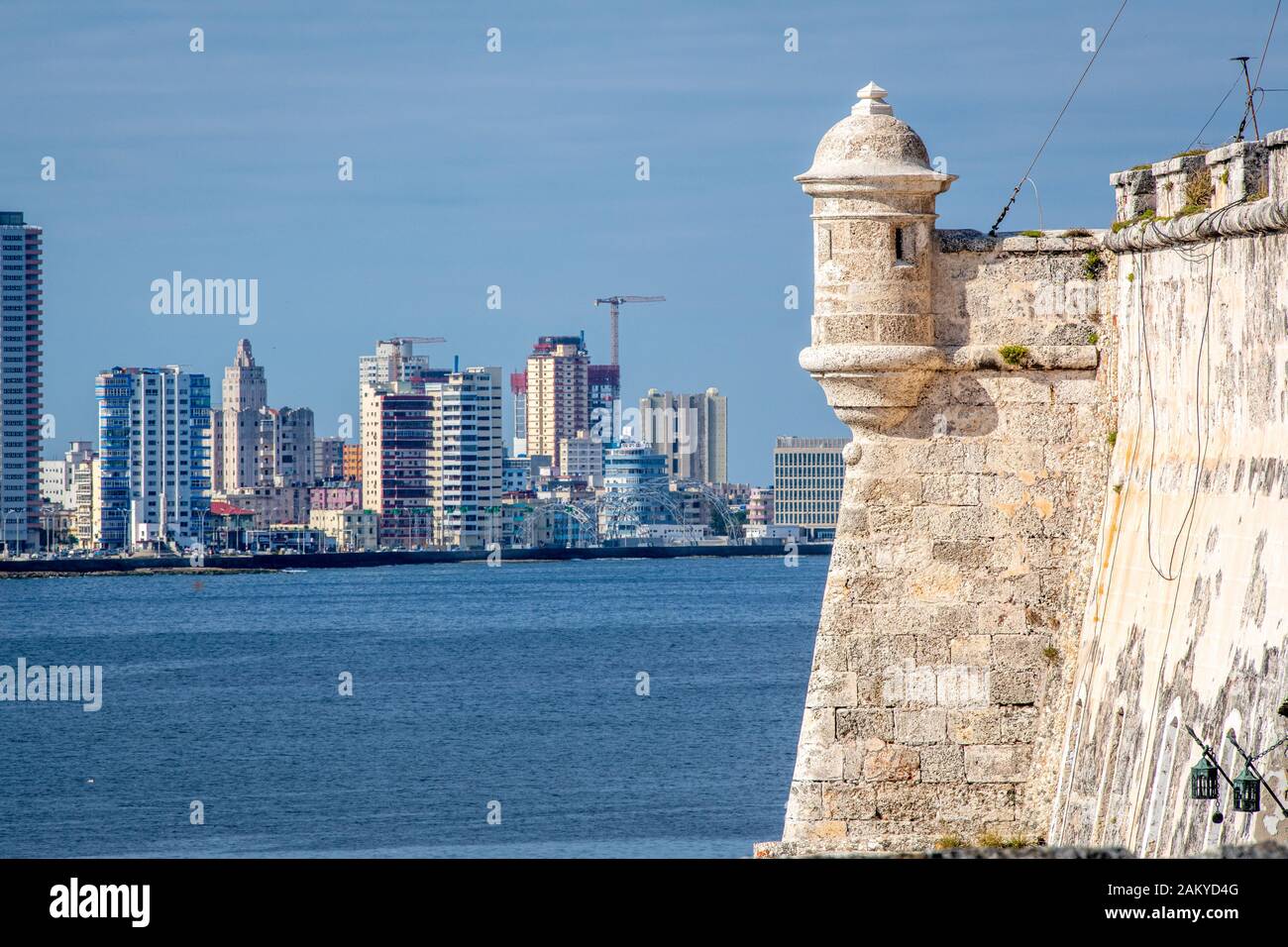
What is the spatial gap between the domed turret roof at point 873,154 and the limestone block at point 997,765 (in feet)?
11.1

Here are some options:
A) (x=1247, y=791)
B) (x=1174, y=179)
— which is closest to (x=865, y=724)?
(x=1174, y=179)

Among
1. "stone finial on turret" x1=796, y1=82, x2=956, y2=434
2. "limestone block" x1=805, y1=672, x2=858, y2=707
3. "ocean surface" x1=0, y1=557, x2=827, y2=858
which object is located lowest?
"ocean surface" x1=0, y1=557, x2=827, y2=858

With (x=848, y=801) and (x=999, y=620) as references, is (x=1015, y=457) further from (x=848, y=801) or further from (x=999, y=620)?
(x=848, y=801)

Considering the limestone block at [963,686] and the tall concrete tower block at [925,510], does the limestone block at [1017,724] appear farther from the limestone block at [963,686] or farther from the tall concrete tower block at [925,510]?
the limestone block at [963,686]

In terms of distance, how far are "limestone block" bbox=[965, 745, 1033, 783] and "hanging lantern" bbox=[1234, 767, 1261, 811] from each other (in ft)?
11.8

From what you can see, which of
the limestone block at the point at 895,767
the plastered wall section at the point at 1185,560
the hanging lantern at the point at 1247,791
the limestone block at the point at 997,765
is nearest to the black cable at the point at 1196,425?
the plastered wall section at the point at 1185,560

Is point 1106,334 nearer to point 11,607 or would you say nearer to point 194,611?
point 194,611

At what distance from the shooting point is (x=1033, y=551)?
12.9m

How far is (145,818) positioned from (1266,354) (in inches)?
1456

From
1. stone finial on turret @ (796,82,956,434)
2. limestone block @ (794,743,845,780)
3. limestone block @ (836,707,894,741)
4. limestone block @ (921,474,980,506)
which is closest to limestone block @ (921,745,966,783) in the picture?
limestone block @ (836,707,894,741)

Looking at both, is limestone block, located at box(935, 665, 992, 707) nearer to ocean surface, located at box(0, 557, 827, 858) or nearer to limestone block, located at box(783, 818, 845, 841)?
limestone block, located at box(783, 818, 845, 841)

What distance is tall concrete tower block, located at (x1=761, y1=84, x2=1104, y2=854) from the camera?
41.6 feet

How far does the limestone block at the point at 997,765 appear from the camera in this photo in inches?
499

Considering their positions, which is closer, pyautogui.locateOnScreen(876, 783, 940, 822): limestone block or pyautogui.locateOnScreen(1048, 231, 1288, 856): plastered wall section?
pyautogui.locateOnScreen(1048, 231, 1288, 856): plastered wall section
